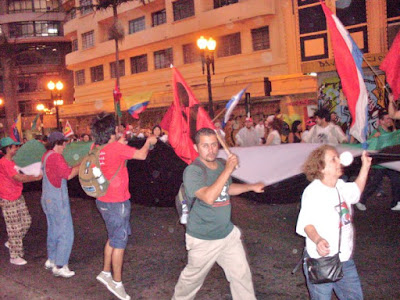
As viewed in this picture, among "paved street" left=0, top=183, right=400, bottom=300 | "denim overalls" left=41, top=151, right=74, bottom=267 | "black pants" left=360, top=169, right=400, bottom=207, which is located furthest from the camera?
"black pants" left=360, top=169, right=400, bottom=207

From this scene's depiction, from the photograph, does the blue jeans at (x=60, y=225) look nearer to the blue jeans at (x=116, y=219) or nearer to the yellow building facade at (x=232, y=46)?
the blue jeans at (x=116, y=219)

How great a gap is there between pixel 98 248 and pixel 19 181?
1.77 meters

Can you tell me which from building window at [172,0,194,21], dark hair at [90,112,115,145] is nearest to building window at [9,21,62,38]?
building window at [172,0,194,21]

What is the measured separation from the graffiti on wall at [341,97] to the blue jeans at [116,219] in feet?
45.2

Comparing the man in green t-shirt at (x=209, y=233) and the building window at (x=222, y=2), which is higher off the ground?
the building window at (x=222, y=2)

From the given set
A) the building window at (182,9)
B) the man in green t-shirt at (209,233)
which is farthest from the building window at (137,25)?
the man in green t-shirt at (209,233)

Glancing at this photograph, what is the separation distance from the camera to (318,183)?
11.6 feet

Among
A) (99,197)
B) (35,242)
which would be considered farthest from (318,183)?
Result: (35,242)

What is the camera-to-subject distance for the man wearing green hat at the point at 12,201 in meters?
6.50

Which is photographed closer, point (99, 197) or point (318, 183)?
point (318, 183)

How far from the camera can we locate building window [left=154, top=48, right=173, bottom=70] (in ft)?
102

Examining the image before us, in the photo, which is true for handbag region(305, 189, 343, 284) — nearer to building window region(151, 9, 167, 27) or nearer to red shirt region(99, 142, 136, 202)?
red shirt region(99, 142, 136, 202)

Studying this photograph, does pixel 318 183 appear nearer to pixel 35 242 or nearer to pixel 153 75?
pixel 35 242

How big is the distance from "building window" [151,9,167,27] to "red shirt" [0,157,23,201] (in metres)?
27.2
